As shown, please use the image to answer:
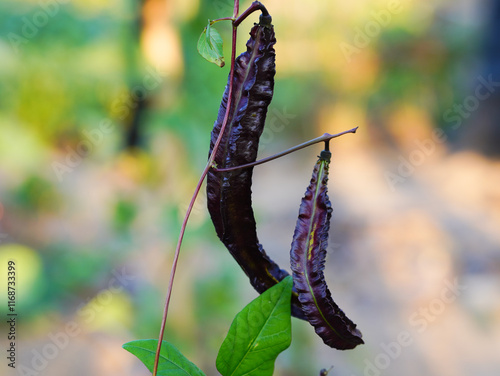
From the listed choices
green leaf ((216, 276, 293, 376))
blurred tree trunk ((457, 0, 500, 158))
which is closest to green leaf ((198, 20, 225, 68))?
green leaf ((216, 276, 293, 376))

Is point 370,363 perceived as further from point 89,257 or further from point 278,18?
point 278,18

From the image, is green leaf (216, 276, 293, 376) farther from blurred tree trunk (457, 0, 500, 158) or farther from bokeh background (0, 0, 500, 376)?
blurred tree trunk (457, 0, 500, 158)

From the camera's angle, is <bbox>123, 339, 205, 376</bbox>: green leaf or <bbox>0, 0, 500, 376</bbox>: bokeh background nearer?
<bbox>123, 339, 205, 376</bbox>: green leaf

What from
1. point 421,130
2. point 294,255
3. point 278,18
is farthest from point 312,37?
point 294,255

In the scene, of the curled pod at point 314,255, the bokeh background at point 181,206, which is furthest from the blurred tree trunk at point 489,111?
the curled pod at point 314,255

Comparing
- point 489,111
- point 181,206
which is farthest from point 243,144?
point 489,111

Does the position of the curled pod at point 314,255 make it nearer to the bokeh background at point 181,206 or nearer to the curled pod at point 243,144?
the curled pod at point 243,144

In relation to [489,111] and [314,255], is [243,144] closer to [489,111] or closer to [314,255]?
[314,255]
